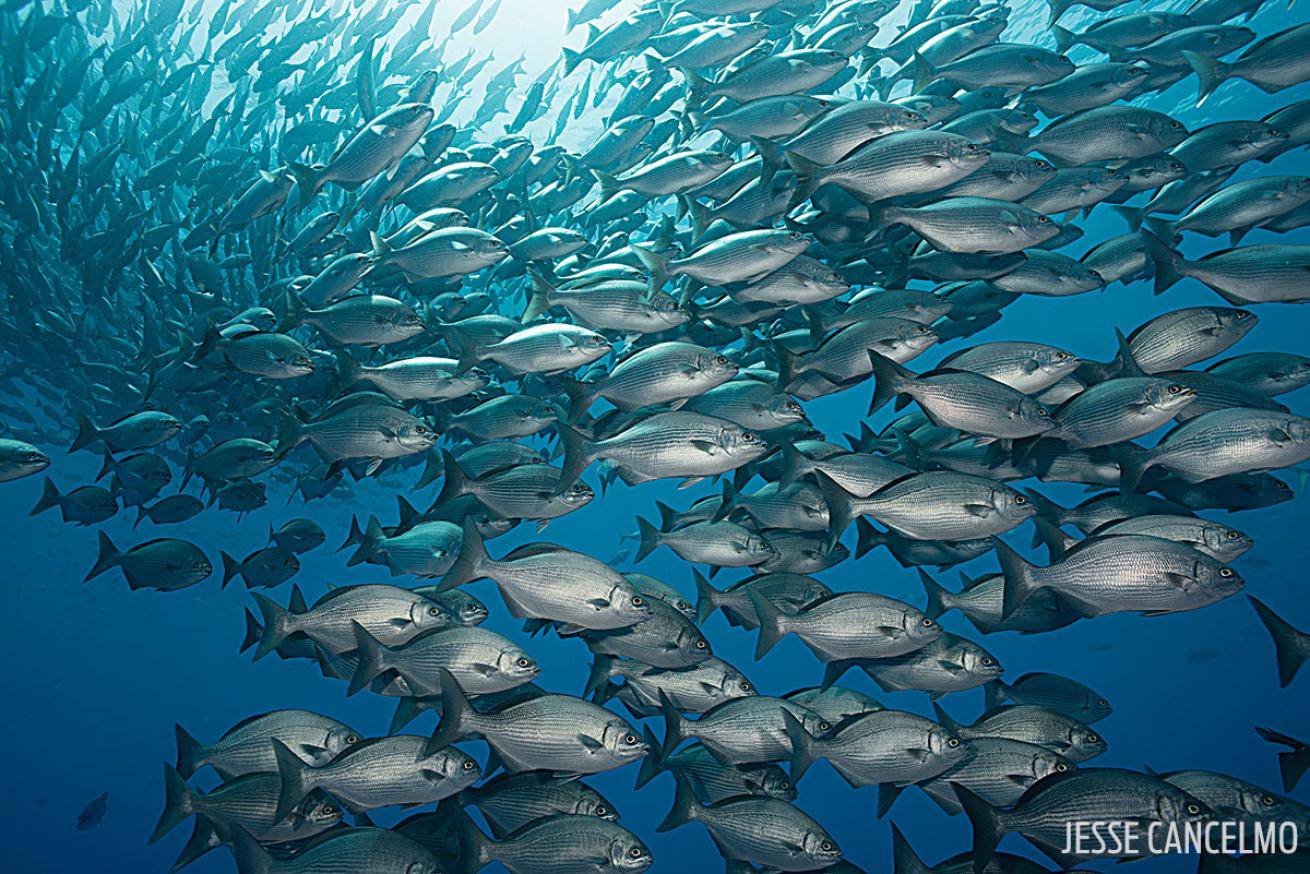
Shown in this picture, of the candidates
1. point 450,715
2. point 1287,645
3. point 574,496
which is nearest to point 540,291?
point 574,496

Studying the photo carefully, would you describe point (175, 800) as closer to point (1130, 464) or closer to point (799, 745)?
point (799, 745)

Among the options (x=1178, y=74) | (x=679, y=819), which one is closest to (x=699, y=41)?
(x=1178, y=74)

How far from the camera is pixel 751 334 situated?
19.4 ft

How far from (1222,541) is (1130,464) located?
1.90 feet

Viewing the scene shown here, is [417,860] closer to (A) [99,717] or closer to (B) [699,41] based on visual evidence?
(B) [699,41]

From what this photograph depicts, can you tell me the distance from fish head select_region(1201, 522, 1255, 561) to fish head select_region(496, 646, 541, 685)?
3737 millimetres

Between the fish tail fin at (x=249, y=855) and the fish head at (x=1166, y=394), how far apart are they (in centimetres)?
494

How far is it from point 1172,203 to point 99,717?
4908 inches

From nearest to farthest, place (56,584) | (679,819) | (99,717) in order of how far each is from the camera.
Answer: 1. (679,819)
2. (56,584)
3. (99,717)

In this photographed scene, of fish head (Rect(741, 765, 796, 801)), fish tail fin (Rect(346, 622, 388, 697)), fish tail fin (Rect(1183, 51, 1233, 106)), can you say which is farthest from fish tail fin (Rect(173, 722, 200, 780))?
fish tail fin (Rect(1183, 51, 1233, 106))

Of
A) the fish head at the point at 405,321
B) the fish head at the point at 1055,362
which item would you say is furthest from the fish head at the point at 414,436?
the fish head at the point at 1055,362

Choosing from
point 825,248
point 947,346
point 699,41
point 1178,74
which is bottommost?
point 947,346

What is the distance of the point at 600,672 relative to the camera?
4527 millimetres

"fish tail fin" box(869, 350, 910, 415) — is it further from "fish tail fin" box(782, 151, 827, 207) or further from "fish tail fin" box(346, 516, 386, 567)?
"fish tail fin" box(346, 516, 386, 567)
